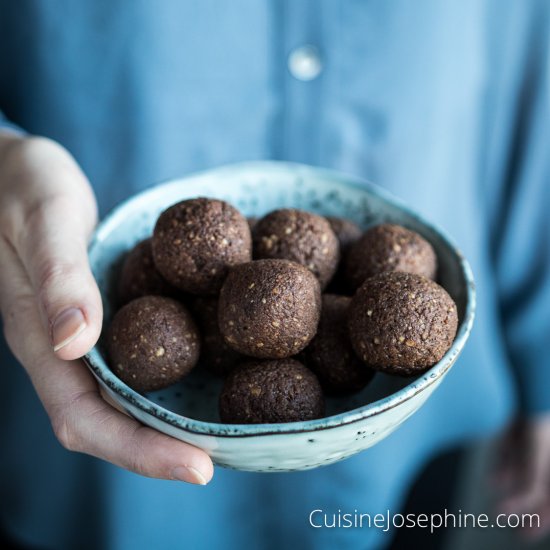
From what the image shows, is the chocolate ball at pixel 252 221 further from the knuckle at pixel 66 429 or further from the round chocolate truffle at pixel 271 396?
the knuckle at pixel 66 429

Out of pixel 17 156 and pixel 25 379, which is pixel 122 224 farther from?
pixel 25 379

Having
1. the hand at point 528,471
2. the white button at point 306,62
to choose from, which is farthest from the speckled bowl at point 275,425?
the hand at point 528,471

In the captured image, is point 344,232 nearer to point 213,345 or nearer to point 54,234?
point 213,345

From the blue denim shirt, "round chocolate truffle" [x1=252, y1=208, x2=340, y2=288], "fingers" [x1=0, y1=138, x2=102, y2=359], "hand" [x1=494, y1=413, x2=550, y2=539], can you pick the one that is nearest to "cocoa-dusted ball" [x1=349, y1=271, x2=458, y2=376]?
"round chocolate truffle" [x1=252, y1=208, x2=340, y2=288]

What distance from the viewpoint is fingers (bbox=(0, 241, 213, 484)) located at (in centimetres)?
81

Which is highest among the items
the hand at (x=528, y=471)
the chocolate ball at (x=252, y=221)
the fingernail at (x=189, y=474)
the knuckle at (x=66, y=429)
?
the chocolate ball at (x=252, y=221)

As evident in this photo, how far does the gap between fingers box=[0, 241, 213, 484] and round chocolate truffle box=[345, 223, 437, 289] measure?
18.2 inches

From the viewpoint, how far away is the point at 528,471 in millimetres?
1739

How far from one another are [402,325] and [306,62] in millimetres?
704

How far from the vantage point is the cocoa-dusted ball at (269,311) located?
916mm

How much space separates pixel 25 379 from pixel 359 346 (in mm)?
947

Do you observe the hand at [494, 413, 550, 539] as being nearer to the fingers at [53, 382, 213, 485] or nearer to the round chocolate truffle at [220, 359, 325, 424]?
the round chocolate truffle at [220, 359, 325, 424]

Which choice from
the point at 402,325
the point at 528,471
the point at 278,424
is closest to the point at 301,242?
the point at 402,325

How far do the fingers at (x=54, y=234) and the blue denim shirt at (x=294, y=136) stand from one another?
28 cm
